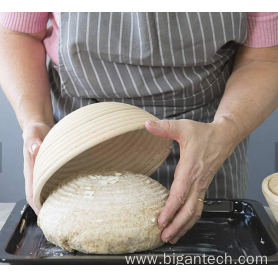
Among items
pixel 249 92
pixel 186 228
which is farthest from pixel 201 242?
pixel 249 92

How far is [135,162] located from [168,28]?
37cm

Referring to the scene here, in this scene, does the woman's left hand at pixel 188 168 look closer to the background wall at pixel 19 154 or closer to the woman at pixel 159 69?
the woman at pixel 159 69

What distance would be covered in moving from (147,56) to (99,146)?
0.28 meters

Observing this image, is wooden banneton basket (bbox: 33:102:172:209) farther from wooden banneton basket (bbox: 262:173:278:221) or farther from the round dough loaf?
wooden banneton basket (bbox: 262:173:278:221)

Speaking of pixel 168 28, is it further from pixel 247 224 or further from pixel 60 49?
pixel 247 224

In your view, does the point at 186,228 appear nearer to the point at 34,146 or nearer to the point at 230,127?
the point at 230,127

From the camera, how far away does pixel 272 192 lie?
3.08ft

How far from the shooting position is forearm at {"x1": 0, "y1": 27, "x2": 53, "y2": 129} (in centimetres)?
120

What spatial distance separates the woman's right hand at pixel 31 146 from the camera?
3.29 ft

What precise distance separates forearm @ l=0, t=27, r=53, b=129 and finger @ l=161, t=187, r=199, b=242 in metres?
0.49

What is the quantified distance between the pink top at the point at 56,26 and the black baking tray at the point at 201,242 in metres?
0.46

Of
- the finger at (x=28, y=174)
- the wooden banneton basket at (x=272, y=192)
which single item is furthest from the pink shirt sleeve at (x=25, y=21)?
the wooden banneton basket at (x=272, y=192)

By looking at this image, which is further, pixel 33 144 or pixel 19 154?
pixel 19 154

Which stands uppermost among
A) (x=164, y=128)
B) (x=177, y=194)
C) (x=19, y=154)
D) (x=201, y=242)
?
(x=164, y=128)
